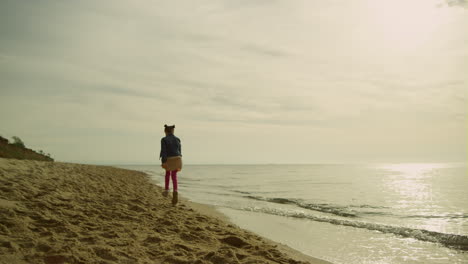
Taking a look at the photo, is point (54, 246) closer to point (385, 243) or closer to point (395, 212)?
point (385, 243)

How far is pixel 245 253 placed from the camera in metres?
4.64

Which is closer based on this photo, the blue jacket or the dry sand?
the dry sand

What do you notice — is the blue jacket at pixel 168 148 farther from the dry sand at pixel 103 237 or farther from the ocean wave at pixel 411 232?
the ocean wave at pixel 411 232

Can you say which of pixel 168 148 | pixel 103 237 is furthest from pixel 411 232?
pixel 103 237

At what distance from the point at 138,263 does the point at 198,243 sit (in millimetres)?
1480

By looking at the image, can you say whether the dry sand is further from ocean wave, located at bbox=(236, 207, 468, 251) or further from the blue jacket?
ocean wave, located at bbox=(236, 207, 468, 251)

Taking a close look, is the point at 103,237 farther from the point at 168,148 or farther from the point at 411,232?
the point at 411,232

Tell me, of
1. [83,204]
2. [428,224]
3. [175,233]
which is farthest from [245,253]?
[428,224]

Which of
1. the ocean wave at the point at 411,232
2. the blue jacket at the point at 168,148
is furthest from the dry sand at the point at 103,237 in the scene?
the ocean wave at the point at 411,232

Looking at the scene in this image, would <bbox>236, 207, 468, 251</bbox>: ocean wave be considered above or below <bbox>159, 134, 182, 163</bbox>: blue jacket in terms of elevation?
below

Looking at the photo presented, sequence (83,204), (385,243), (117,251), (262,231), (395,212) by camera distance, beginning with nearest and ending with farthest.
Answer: (117,251)
(83,204)
(385,243)
(262,231)
(395,212)

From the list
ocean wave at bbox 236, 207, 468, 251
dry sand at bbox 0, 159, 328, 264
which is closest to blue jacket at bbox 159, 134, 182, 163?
dry sand at bbox 0, 159, 328, 264

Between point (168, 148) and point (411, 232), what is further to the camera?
point (168, 148)

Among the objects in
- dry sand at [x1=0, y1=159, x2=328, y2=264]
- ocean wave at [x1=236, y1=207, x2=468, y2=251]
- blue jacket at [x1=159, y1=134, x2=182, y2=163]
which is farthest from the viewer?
blue jacket at [x1=159, y1=134, x2=182, y2=163]
